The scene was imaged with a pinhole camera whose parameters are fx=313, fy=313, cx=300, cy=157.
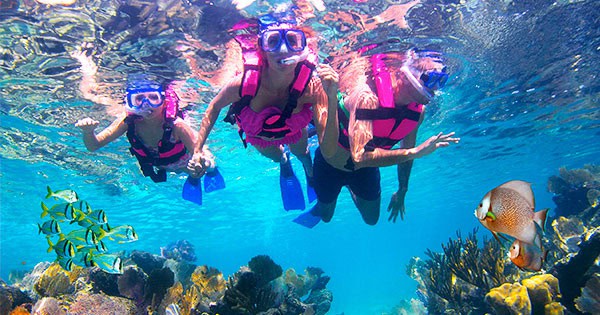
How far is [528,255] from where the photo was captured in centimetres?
240

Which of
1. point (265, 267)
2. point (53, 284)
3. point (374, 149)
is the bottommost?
point (53, 284)

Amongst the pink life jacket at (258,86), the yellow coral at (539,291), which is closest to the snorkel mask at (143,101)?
the pink life jacket at (258,86)

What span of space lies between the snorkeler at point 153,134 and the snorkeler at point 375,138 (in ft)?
9.71

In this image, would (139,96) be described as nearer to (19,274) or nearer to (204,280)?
(204,280)

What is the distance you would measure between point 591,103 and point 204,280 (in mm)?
23029

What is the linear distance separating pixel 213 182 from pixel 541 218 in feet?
26.8

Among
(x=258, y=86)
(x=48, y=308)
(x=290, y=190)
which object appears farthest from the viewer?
(x=290, y=190)

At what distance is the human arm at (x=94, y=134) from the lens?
20.5ft

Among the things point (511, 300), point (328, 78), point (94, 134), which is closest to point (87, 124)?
point (94, 134)

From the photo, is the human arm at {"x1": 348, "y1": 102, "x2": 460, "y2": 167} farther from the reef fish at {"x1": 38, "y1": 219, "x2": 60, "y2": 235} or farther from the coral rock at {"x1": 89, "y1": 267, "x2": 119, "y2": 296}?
the reef fish at {"x1": 38, "y1": 219, "x2": 60, "y2": 235}

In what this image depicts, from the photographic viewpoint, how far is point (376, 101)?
20.8 feet

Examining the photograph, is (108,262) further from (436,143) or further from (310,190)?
(310,190)

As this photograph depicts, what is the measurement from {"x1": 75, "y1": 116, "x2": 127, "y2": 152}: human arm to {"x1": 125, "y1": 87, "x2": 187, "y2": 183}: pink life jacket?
369 mm

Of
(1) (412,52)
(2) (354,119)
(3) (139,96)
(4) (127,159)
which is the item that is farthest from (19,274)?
(1) (412,52)
